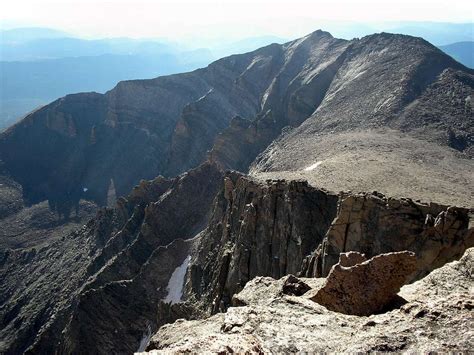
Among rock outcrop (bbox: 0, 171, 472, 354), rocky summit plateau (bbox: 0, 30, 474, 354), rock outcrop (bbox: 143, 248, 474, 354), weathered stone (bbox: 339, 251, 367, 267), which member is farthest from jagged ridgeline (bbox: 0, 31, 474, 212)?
rock outcrop (bbox: 143, 248, 474, 354)

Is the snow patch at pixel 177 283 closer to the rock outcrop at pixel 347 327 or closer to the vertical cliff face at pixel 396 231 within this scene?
the vertical cliff face at pixel 396 231

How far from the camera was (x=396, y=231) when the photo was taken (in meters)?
31.8

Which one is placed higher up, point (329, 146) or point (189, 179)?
point (329, 146)

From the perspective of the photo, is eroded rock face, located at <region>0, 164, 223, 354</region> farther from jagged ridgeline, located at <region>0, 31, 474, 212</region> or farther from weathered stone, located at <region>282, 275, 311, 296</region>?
weathered stone, located at <region>282, 275, 311, 296</region>

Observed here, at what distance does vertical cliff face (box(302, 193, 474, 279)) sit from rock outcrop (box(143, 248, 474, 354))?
11.3m

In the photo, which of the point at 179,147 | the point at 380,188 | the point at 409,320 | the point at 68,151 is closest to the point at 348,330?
the point at 409,320

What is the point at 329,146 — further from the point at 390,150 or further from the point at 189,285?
the point at 189,285

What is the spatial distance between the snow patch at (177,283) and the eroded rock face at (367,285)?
153 ft

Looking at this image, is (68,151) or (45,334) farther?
(68,151)

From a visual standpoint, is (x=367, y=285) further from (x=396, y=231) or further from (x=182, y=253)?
(x=182, y=253)

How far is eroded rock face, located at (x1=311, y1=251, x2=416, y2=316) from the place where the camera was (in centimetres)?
1694

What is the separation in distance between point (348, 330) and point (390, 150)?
53208 mm

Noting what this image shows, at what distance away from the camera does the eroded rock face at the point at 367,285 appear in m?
16.9

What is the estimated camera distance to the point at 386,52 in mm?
115250
